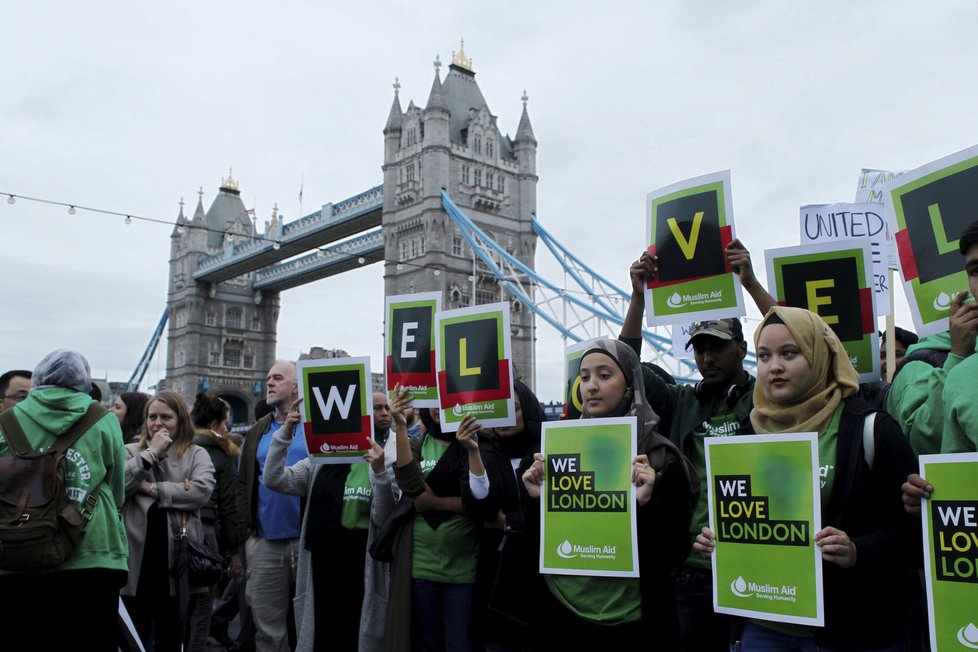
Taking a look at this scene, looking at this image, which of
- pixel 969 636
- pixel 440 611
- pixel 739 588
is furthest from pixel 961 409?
pixel 440 611

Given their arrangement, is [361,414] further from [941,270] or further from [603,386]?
[941,270]

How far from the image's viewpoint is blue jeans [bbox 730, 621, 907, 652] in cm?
228

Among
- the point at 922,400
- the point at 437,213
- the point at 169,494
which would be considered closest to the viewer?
the point at 922,400

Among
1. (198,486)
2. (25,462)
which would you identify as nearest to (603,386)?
(25,462)

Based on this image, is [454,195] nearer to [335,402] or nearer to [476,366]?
[335,402]

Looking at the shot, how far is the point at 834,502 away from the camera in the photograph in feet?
7.70

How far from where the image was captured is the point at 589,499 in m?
2.78

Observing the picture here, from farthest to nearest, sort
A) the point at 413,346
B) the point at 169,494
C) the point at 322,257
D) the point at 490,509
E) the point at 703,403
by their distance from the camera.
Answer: the point at 322,257 → the point at 169,494 → the point at 413,346 → the point at 490,509 → the point at 703,403

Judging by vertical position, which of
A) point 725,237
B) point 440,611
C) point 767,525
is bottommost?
point 440,611

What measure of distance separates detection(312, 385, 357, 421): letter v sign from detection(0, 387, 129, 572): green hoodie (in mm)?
1044

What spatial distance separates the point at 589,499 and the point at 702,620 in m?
A: 0.79

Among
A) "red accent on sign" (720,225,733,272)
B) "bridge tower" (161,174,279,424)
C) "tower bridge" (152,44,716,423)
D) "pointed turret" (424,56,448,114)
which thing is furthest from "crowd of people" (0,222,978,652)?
"bridge tower" (161,174,279,424)

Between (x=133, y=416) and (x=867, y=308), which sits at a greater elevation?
(x=867, y=308)

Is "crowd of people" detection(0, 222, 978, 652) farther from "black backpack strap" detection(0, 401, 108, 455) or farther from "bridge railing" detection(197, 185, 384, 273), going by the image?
"bridge railing" detection(197, 185, 384, 273)
